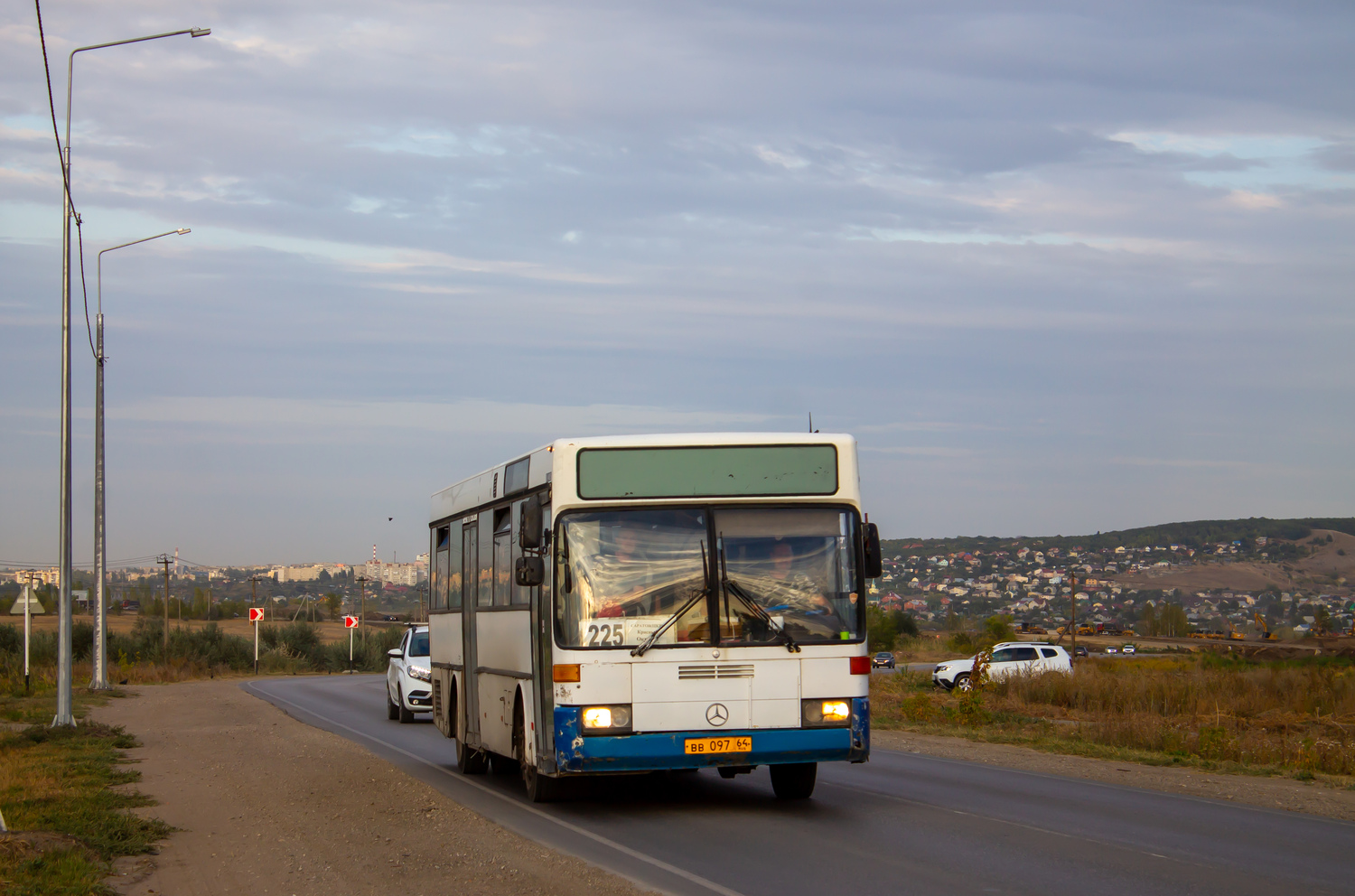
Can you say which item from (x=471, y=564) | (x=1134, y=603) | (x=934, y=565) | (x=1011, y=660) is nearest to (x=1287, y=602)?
(x=1134, y=603)

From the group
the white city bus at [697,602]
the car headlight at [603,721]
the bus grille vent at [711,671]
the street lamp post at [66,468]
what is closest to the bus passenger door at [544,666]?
the white city bus at [697,602]

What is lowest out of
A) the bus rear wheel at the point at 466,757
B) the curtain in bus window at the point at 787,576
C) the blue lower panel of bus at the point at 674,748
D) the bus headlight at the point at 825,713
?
the bus rear wheel at the point at 466,757

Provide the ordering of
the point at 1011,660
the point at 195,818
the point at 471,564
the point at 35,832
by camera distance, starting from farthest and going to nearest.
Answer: the point at 1011,660 < the point at 471,564 < the point at 195,818 < the point at 35,832

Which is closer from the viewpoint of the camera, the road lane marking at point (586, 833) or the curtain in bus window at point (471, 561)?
the road lane marking at point (586, 833)

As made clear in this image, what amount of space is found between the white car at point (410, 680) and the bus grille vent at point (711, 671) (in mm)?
15216

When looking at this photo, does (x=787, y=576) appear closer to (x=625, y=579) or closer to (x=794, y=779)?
(x=625, y=579)

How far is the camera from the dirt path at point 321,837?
343 inches

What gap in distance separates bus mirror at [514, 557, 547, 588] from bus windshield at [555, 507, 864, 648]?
0.22 meters

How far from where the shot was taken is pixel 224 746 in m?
20.3

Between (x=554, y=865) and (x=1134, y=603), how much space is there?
13404cm

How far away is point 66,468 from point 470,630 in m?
10.2

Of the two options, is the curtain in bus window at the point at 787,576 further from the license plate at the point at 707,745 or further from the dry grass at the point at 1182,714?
the dry grass at the point at 1182,714

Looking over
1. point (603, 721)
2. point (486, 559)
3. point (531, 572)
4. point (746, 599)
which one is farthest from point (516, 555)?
point (746, 599)

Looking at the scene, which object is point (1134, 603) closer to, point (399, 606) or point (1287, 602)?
point (1287, 602)
